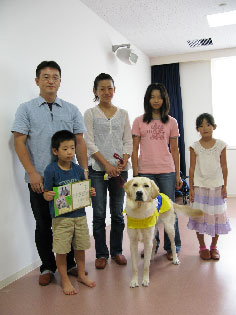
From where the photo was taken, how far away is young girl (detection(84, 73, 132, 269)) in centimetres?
251

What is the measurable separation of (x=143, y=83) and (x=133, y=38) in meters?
0.99

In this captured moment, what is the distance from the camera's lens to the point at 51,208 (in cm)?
214

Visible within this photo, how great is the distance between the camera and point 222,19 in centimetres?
425

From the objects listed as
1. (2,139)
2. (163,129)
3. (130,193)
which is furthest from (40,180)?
(163,129)

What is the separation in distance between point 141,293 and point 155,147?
113 centimetres

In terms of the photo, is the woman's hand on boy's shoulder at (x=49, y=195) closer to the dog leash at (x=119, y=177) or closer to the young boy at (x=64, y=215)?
the young boy at (x=64, y=215)

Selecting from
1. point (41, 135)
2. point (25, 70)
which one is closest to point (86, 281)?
point (41, 135)

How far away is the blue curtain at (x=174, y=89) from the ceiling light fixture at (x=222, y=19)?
1.66 meters

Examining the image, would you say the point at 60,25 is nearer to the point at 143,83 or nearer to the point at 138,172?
the point at 138,172

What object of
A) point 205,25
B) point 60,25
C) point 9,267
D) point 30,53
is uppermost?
point 205,25

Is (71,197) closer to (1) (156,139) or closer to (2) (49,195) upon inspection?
(2) (49,195)

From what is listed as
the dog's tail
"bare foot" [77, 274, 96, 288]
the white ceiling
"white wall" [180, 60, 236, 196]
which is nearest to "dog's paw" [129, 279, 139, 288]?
"bare foot" [77, 274, 96, 288]

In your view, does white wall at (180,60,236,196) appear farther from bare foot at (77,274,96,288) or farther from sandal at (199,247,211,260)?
bare foot at (77,274,96,288)

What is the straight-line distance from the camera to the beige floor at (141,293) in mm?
1924
